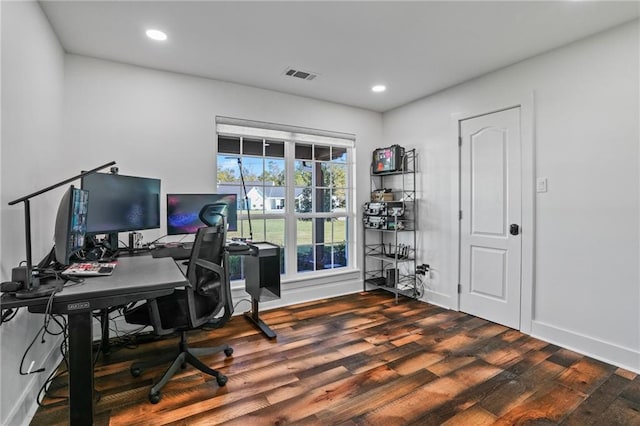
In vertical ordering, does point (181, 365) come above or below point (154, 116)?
below

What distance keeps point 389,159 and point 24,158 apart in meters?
3.48

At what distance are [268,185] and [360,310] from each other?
5.92 ft

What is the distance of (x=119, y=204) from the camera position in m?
2.27

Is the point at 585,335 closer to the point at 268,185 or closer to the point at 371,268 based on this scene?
the point at 371,268

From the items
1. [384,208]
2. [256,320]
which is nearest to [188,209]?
[256,320]

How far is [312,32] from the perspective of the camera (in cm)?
242

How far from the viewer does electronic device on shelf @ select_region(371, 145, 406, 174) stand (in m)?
3.99

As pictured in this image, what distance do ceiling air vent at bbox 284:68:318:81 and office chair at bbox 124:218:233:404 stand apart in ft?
5.93

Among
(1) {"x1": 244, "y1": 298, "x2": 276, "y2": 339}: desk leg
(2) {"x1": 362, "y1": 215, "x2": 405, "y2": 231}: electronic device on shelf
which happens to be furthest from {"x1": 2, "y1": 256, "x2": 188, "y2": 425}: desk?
(2) {"x1": 362, "y1": 215, "x2": 405, "y2": 231}: electronic device on shelf

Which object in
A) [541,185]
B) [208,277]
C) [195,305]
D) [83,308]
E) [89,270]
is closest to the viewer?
[83,308]

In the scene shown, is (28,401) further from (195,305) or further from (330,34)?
(330,34)

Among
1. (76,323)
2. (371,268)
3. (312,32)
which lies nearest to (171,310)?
(76,323)

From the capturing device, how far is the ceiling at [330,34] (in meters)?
2.12

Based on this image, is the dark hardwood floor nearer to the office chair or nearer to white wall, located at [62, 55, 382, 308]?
the office chair
